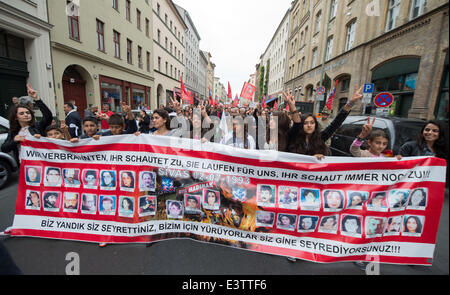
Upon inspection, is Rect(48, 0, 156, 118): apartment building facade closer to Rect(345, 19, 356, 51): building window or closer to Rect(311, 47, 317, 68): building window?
Rect(345, 19, 356, 51): building window

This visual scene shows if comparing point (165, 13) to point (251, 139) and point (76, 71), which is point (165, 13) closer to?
point (76, 71)

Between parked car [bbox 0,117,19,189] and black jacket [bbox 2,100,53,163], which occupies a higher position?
black jacket [bbox 2,100,53,163]

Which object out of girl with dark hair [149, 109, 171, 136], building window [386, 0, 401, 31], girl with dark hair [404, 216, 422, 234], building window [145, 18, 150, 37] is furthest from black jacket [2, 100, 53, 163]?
building window [145, 18, 150, 37]

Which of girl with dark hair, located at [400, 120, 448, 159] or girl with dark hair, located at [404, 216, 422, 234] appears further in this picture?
girl with dark hair, located at [400, 120, 448, 159]

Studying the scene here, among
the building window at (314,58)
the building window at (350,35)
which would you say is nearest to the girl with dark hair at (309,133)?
the building window at (350,35)

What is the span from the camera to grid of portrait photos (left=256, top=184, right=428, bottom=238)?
2252 mm

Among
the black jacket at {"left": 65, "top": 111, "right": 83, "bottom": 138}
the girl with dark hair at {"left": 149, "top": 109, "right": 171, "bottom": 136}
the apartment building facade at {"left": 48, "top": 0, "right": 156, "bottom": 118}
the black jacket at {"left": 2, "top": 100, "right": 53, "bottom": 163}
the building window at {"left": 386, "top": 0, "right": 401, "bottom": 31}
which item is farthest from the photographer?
the apartment building facade at {"left": 48, "top": 0, "right": 156, "bottom": 118}

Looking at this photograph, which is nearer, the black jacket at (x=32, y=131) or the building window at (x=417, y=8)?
the black jacket at (x=32, y=131)

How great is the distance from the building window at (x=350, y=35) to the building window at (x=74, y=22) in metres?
19.3

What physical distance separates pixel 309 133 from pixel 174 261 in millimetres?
2568

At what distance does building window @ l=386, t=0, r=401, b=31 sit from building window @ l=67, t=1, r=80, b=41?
18826 millimetres

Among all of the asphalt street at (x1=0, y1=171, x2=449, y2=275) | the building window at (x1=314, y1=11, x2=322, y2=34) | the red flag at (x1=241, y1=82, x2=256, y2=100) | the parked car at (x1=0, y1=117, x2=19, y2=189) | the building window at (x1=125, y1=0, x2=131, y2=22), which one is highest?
the building window at (x1=314, y1=11, x2=322, y2=34)

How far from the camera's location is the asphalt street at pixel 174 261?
2.18 meters

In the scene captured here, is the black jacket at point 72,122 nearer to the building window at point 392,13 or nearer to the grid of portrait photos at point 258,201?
the grid of portrait photos at point 258,201
